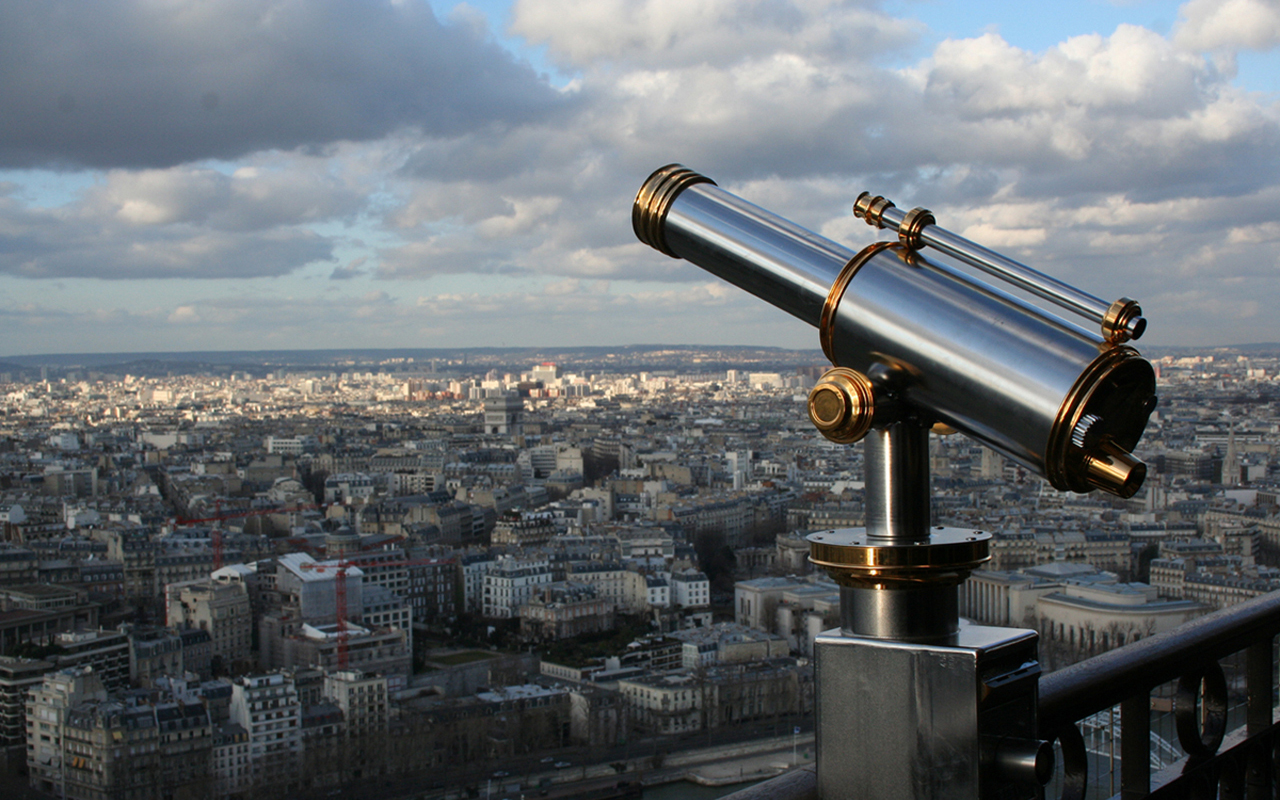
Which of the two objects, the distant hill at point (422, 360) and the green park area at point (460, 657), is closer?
the green park area at point (460, 657)

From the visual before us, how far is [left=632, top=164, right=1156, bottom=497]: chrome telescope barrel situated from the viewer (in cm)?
53

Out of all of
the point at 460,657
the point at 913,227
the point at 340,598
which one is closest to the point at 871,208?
the point at 913,227

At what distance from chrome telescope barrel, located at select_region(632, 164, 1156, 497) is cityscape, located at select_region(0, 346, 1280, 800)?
5.8 inches

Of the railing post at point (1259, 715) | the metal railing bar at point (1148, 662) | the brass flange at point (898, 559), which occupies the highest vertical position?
the brass flange at point (898, 559)

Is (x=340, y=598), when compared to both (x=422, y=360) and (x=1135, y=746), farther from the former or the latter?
(x=422, y=360)

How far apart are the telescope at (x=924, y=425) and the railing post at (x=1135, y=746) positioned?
341 millimetres

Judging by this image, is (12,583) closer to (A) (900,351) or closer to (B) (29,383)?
(A) (900,351)

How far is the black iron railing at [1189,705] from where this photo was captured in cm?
83

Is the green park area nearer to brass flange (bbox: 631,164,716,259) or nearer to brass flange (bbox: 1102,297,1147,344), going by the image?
brass flange (bbox: 631,164,716,259)

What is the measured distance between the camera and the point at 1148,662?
92 centimetres

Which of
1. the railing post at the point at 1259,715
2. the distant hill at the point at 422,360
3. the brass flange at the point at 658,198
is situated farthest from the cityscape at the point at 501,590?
the distant hill at the point at 422,360

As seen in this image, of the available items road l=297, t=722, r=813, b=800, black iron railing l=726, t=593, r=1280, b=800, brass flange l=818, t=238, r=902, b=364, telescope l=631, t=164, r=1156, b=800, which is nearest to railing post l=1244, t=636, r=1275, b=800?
black iron railing l=726, t=593, r=1280, b=800

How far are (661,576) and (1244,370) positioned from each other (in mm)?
15443

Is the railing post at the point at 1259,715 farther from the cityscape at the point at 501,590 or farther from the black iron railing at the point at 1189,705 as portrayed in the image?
the cityscape at the point at 501,590
